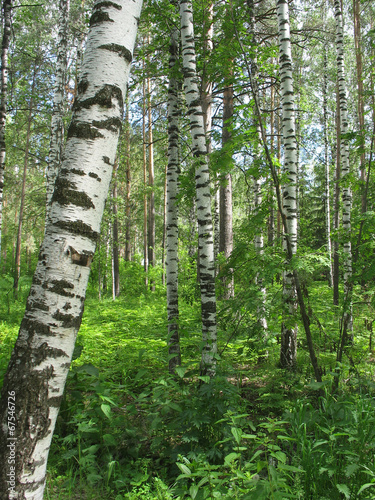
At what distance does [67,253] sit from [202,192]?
257 centimetres

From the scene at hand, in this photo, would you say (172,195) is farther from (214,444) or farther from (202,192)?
(214,444)

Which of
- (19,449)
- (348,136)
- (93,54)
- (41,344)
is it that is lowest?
(19,449)

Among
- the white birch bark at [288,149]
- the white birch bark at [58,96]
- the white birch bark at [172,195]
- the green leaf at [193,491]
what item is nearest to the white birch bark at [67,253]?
the green leaf at [193,491]

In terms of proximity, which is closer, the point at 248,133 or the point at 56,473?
the point at 56,473

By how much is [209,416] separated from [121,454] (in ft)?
3.05

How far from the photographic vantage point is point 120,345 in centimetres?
585

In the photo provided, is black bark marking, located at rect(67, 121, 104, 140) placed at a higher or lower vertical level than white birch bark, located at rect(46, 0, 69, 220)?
lower

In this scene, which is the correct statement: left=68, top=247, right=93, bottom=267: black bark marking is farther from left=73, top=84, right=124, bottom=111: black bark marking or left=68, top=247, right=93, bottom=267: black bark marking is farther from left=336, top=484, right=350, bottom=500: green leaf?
left=336, top=484, right=350, bottom=500: green leaf

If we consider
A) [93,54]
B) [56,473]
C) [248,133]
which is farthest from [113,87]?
[56,473]

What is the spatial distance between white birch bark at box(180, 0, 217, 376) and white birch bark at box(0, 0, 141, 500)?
2012 millimetres

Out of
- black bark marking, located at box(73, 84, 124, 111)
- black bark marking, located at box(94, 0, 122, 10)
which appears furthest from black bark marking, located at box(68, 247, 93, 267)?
black bark marking, located at box(94, 0, 122, 10)

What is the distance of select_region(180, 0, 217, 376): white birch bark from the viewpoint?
389 cm

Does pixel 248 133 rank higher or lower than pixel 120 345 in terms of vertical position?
higher

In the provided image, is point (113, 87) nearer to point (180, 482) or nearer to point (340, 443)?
point (180, 482)
